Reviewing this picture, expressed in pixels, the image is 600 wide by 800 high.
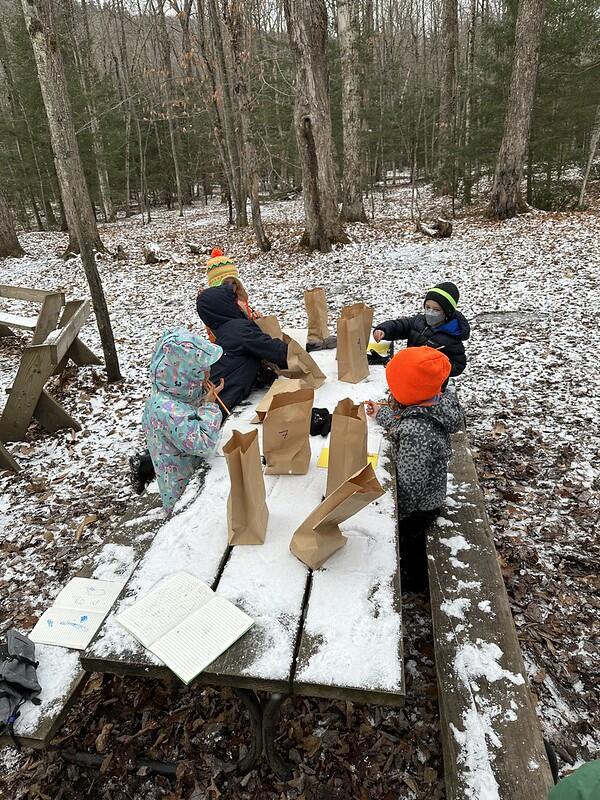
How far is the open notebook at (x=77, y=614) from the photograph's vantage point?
1.92m

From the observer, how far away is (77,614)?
1.99m

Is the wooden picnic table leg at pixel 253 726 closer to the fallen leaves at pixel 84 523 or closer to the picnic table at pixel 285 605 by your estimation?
the picnic table at pixel 285 605

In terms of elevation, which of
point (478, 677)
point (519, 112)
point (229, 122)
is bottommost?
point (478, 677)

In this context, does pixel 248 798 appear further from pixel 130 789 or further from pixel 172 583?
pixel 172 583

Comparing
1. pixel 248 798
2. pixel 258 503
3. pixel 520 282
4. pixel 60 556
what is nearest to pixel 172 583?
pixel 258 503

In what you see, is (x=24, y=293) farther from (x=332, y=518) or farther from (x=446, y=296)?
(x=332, y=518)

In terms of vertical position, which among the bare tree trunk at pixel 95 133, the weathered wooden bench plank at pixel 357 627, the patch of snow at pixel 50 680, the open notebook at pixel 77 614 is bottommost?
the patch of snow at pixel 50 680

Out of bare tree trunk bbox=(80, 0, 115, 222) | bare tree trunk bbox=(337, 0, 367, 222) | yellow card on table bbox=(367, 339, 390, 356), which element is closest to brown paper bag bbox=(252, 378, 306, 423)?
yellow card on table bbox=(367, 339, 390, 356)

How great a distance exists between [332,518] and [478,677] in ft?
3.00

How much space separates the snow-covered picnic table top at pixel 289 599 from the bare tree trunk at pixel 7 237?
13317mm

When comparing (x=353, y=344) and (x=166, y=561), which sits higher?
(x=353, y=344)

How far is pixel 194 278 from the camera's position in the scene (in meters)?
10.3

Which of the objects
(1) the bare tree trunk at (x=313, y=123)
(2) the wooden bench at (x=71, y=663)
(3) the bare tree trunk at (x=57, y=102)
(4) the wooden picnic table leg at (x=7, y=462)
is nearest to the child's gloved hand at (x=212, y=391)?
(2) the wooden bench at (x=71, y=663)

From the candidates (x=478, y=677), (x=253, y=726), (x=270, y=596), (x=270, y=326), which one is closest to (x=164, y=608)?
(x=270, y=596)
